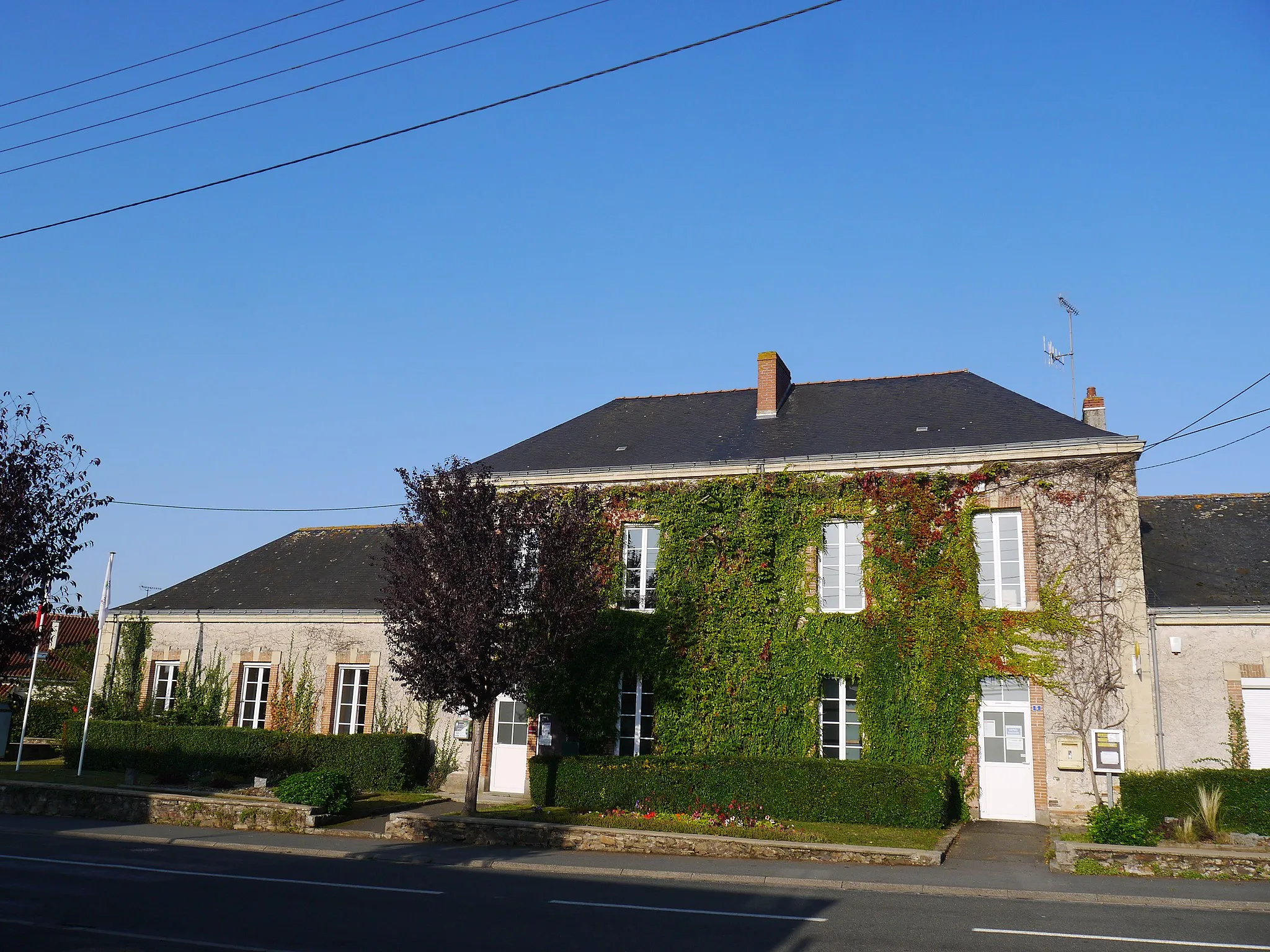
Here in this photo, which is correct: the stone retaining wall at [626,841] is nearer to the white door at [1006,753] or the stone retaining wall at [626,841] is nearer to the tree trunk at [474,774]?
the tree trunk at [474,774]

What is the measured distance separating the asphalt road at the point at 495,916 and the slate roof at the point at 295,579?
1147 cm

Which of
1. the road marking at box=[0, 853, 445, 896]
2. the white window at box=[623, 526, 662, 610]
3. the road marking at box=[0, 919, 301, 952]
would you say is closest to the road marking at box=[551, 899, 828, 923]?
the road marking at box=[0, 853, 445, 896]

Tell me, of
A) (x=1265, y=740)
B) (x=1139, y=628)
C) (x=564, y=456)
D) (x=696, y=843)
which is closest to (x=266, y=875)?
(x=696, y=843)

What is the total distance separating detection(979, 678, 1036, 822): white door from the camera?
→ 16.3m

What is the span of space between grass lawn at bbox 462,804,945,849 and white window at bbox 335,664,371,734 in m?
6.38

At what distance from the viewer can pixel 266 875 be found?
35.0 feet

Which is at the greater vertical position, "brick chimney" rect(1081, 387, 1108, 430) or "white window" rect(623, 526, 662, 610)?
"brick chimney" rect(1081, 387, 1108, 430)

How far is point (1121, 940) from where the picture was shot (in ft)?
26.1

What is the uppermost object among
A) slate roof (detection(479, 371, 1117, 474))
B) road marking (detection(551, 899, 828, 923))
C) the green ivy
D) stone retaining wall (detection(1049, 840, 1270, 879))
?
Result: slate roof (detection(479, 371, 1117, 474))

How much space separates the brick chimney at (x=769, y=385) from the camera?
69.3 ft

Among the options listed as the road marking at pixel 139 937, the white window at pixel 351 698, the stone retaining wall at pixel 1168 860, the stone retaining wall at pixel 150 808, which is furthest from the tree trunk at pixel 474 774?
the stone retaining wall at pixel 1168 860

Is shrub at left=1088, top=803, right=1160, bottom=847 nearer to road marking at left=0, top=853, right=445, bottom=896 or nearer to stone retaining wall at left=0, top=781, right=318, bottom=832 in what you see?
road marking at left=0, top=853, right=445, bottom=896

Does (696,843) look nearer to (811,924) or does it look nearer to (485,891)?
(485,891)

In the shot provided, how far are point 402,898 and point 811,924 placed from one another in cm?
386
